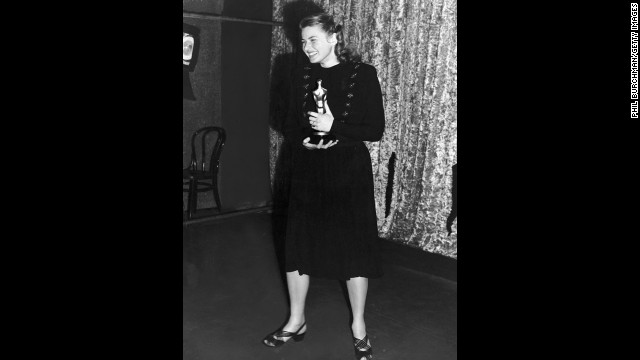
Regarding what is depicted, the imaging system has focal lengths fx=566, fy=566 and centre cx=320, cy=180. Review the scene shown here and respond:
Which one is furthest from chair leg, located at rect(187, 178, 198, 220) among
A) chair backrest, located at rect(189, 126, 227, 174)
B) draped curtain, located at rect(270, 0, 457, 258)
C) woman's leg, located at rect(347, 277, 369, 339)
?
woman's leg, located at rect(347, 277, 369, 339)

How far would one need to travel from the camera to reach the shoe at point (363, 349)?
258 cm

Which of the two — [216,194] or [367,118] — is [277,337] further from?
[216,194]

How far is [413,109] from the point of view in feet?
14.0

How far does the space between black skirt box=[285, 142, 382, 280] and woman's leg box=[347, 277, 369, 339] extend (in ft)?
0.20

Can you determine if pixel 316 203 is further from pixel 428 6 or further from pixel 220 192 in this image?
pixel 220 192

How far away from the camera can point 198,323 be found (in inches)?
119

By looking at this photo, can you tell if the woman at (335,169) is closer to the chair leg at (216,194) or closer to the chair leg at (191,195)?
the chair leg at (191,195)

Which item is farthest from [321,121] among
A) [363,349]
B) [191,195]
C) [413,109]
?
[191,195]

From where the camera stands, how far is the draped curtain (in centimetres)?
399

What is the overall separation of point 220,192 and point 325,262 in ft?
11.3

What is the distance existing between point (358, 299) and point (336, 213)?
42 cm

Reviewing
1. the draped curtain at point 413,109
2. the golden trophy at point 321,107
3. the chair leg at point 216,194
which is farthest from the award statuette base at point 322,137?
the chair leg at point 216,194

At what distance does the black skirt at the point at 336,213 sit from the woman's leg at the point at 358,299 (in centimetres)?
6

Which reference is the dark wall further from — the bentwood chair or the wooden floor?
the wooden floor
